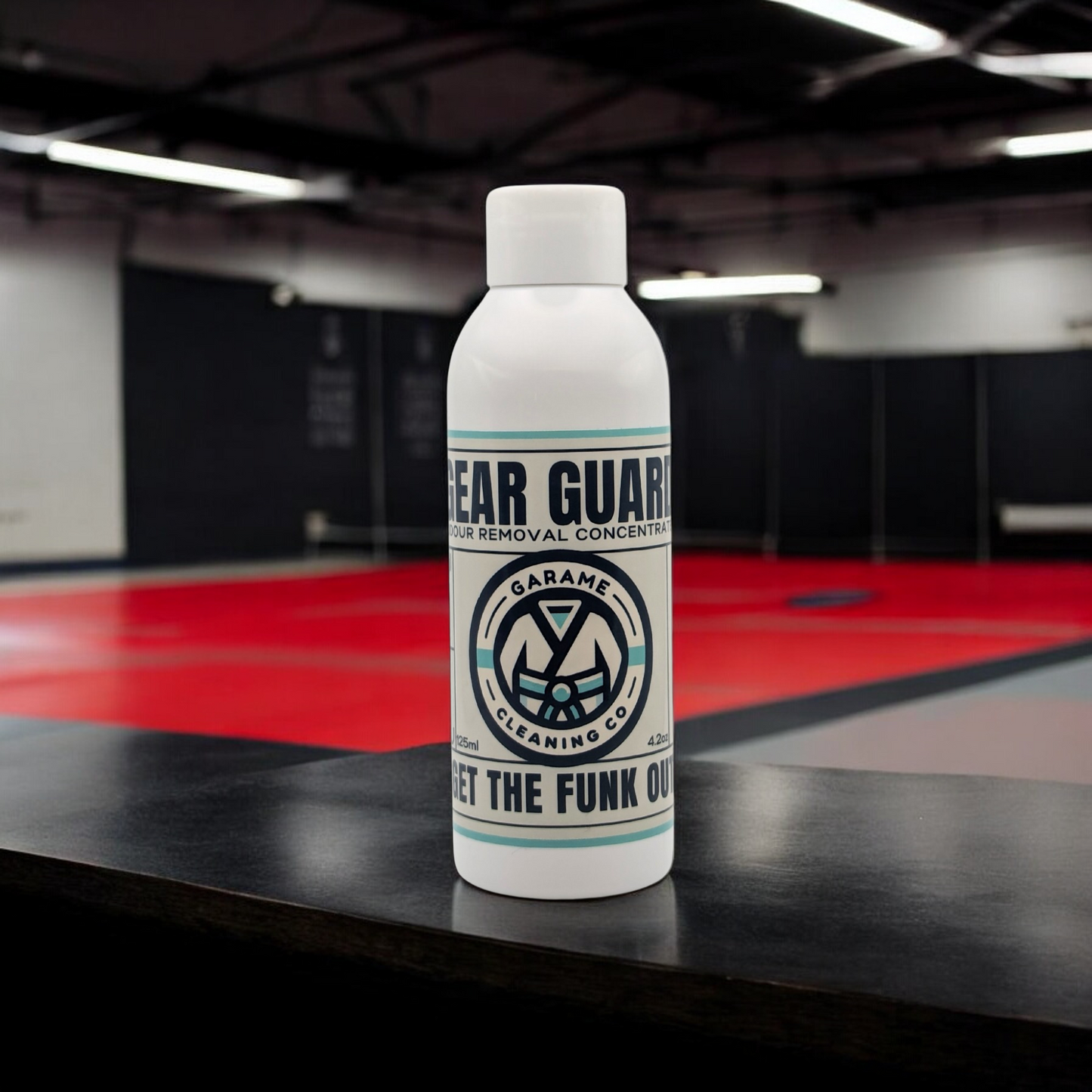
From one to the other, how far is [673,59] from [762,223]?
4320mm

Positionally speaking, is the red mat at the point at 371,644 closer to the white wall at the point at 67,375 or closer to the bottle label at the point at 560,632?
the white wall at the point at 67,375

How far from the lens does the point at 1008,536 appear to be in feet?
47.6

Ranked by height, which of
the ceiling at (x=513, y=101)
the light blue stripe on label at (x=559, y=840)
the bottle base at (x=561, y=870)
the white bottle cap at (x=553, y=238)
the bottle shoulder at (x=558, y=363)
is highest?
the ceiling at (x=513, y=101)

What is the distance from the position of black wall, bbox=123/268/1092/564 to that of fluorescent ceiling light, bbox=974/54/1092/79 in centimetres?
501

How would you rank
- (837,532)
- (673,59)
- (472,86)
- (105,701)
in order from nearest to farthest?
1. (105,701)
2. (673,59)
3. (472,86)
4. (837,532)

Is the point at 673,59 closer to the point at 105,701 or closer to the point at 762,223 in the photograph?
the point at 762,223

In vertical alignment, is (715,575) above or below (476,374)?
below

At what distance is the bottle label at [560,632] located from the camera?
83 centimetres

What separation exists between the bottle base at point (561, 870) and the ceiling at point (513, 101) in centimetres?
839

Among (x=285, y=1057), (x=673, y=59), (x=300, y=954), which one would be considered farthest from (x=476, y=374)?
(x=673, y=59)

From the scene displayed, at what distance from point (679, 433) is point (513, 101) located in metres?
4.17

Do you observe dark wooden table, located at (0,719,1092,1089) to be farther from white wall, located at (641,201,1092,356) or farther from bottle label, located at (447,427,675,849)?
white wall, located at (641,201,1092,356)

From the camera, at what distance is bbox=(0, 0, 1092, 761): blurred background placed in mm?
9742

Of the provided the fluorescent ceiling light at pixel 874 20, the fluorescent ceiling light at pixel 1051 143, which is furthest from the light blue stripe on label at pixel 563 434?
the fluorescent ceiling light at pixel 1051 143
